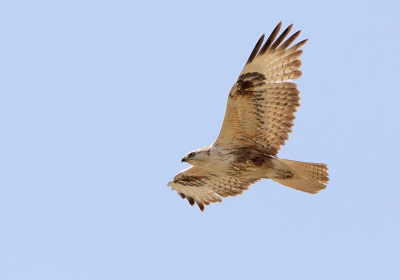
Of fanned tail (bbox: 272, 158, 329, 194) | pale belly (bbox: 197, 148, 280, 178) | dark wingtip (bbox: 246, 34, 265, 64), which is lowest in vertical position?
fanned tail (bbox: 272, 158, 329, 194)

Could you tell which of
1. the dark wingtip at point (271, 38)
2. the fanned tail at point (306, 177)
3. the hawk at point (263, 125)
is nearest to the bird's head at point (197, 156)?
the hawk at point (263, 125)

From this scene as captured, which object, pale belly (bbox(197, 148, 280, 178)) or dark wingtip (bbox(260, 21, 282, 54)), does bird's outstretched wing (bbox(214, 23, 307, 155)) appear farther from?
pale belly (bbox(197, 148, 280, 178))

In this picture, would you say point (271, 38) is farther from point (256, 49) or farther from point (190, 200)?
point (190, 200)

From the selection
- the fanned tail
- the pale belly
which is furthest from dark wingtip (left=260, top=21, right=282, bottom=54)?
the fanned tail

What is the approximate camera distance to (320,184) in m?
11.6

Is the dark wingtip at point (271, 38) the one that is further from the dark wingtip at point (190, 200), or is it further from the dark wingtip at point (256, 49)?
the dark wingtip at point (190, 200)

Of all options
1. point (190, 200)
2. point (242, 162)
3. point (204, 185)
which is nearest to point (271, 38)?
point (242, 162)

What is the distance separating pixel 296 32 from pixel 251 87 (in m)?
1.01

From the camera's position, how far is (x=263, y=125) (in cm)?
1156

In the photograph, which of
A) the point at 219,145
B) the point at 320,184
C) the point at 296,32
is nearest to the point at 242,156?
the point at 219,145

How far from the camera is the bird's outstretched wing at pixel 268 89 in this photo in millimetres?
11250

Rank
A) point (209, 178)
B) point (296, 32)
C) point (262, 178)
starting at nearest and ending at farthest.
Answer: point (296, 32)
point (262, 178)
point (209, 178)

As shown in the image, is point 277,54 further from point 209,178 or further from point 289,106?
point 209,178

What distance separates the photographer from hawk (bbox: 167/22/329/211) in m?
11.3
